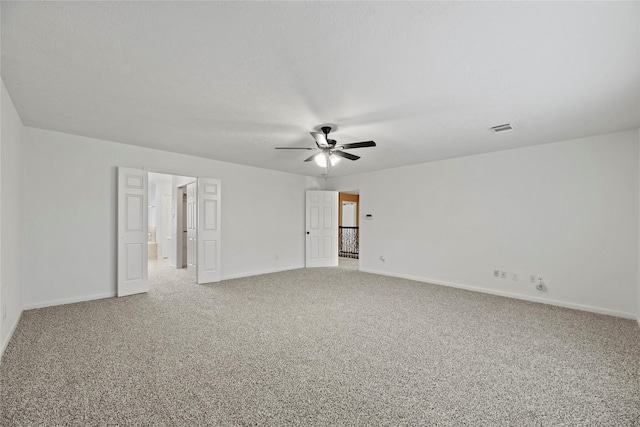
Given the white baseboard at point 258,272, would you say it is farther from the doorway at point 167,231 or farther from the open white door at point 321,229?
the doorway at point 167,231

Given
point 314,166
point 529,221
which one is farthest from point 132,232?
point 529,221

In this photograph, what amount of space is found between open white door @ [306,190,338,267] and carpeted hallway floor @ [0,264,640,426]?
3.24 meters

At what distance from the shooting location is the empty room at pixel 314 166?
1.82m

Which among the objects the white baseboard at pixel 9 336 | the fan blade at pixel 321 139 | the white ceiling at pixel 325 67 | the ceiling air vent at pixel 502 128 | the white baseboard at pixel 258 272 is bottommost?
the white baseboard at pixel 258 272

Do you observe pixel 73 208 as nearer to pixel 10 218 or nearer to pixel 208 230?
pixel 10 218

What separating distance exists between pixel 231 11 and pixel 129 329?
128 inches

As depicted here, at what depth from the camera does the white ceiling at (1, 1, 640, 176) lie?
1680mm

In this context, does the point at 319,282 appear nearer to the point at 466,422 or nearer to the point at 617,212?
the point at 466,422

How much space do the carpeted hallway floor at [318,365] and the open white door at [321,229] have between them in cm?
324

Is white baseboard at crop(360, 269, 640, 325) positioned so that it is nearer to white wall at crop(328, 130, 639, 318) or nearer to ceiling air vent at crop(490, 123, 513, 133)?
white wall at crop(328, 130, 639, 318)

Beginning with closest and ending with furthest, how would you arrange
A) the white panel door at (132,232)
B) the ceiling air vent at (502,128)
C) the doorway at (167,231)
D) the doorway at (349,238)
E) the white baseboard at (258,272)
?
the ceiling air vent at (502,128) < the white panel door at (132,232) < the white baseboard at (258,272) < the doorway at (167,231) < the doorway at (349,238)

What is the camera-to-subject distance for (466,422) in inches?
69.6

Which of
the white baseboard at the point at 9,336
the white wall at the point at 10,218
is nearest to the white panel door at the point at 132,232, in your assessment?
the white wall at the point at 10,218

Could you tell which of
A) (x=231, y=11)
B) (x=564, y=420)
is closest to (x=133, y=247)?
(x=231, y=11)
